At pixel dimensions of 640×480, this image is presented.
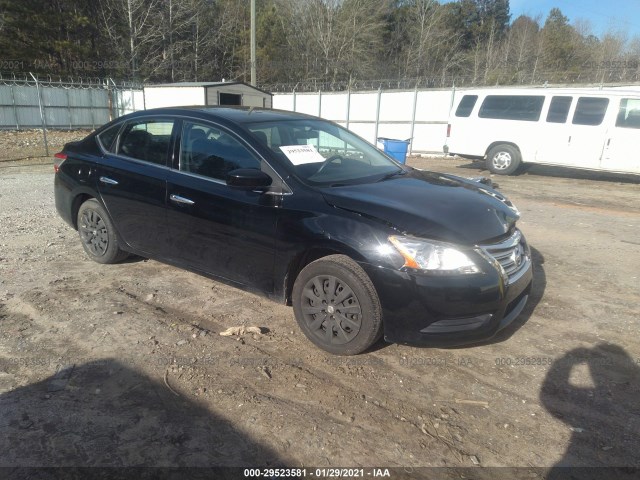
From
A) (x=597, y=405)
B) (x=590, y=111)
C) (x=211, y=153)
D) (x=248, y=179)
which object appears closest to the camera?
(x=597, y=405)

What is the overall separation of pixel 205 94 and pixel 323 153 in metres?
17.4

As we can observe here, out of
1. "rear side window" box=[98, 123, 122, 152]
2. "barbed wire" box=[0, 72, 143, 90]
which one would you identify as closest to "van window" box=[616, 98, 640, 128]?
"rear side window" box=[98, 123, 122, 152]

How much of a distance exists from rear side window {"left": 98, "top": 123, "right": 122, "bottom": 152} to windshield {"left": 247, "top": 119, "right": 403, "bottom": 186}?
67.0 inches

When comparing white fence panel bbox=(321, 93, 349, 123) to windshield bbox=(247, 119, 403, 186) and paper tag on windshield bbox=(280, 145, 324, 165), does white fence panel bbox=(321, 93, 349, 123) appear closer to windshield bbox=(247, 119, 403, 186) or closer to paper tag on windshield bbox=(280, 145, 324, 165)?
windshield bbox=(247, 119, 403, 186)

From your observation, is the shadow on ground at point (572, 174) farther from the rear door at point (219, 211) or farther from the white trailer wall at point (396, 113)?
the rear door at point (219, 211)

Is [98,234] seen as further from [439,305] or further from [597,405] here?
[597,405]

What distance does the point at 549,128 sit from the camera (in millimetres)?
11047

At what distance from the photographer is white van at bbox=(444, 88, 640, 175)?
405 inches

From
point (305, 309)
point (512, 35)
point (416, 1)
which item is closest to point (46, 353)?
point (305, 309)

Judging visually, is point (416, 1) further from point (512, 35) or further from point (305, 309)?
point (305, 309)

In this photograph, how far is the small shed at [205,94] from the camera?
19.9m

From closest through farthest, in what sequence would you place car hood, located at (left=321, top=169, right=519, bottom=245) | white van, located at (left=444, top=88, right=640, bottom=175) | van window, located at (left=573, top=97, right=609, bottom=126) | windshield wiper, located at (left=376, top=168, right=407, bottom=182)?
1. car hood, located at (left=321, top=169, right=519, bottom=245)
2. windshield wiper, located at (left=376, top=168, right=407, bottom=182)
3. white van, located at (left=444, top=88, right=640, bottom=175)
4. van window, located at (left=573, top=97, right=609, bottom=126)

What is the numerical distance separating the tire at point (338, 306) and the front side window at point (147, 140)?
1.82 meters

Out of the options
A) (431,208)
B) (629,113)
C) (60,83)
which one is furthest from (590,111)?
(60,83)
